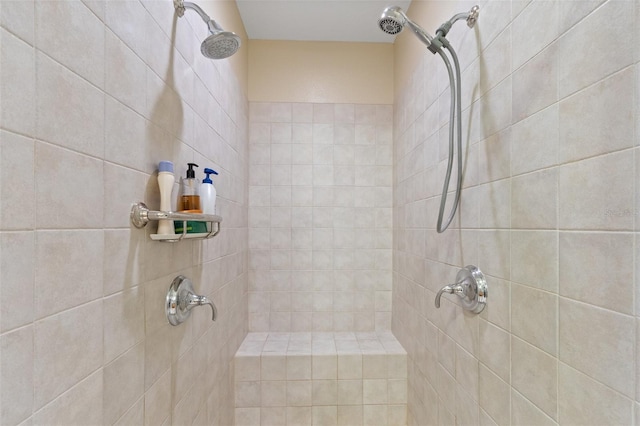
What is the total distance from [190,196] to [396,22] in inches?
36.4

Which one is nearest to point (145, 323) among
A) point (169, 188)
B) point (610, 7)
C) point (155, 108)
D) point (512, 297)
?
point (169, 188)

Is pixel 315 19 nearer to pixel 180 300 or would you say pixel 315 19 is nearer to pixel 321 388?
pixel 180 300

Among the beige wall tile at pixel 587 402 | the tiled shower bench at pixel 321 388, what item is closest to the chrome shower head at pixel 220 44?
the beige wall tile at pixel 587 402

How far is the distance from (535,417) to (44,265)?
1173 mm

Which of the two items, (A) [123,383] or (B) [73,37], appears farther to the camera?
(A) [123,383]

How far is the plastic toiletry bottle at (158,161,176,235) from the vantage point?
91 centimetres

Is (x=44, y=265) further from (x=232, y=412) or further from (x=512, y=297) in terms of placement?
(x=232, y=412)

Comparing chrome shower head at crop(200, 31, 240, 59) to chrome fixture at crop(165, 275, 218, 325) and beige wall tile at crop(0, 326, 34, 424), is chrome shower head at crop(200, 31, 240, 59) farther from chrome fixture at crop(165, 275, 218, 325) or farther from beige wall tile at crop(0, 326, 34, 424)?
beige wall tile at crop(0, 326, 34, 424)

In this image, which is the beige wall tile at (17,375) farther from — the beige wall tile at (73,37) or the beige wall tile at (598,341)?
the beige wall tile at (598,341)

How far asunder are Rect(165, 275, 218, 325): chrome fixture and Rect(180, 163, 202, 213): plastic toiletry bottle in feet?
0.80

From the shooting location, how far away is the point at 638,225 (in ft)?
1.92

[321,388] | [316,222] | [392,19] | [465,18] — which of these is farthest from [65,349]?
[316,222]

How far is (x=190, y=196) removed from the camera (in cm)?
106

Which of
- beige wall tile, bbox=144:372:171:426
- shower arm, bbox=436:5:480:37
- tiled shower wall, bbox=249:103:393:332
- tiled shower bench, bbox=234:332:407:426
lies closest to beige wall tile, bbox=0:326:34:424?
beige wall tile, bbox=144:372:171:426
